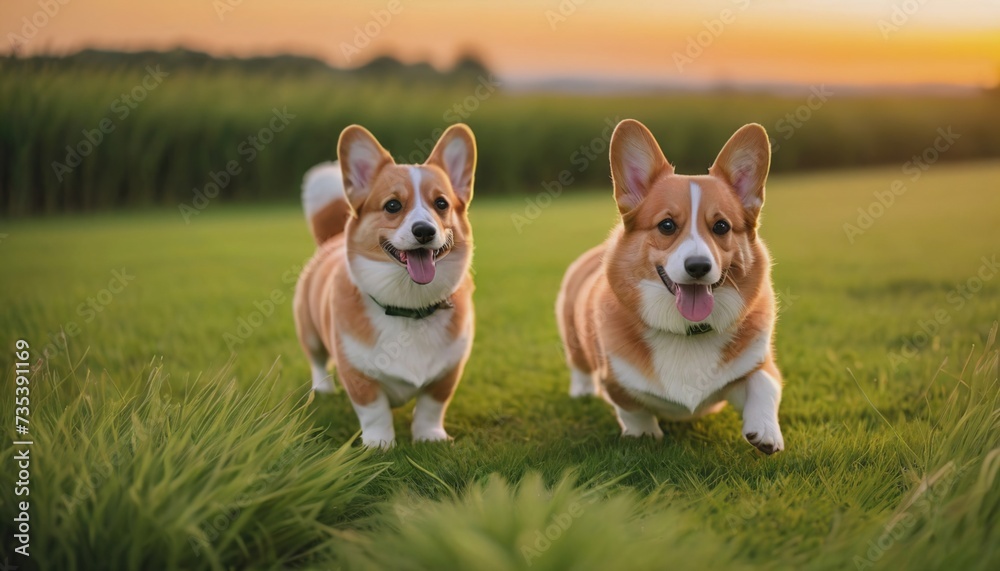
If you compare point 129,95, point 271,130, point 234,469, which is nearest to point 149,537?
point 234,469

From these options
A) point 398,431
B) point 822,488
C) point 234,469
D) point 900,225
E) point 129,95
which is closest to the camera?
point 234,469

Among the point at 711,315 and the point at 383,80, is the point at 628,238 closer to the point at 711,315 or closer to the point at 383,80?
the point at 711,315

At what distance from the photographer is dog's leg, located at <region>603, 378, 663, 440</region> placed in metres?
3.28

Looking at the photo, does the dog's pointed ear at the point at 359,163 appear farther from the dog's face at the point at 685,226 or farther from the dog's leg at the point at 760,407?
the dog's leg at the point at 760,407

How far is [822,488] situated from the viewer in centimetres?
282

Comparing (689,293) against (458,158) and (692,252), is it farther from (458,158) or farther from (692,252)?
(458,158)

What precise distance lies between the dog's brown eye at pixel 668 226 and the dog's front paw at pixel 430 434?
1.29m

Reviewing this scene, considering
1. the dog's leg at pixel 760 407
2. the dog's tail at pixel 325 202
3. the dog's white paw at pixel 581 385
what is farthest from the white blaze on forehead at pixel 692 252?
the dog's tail at pixel 325 202

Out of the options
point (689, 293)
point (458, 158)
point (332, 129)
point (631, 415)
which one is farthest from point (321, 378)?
point (332, 129)

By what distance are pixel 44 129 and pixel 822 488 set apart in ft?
33.2

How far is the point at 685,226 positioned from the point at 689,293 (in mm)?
239

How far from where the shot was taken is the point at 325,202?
4.40 metres

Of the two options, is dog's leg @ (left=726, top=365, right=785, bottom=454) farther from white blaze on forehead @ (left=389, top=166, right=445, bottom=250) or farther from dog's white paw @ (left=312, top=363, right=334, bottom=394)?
dog's white paw @ (left=312, top=363, right=334, bottom=394)

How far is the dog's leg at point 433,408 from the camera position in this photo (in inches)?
138
